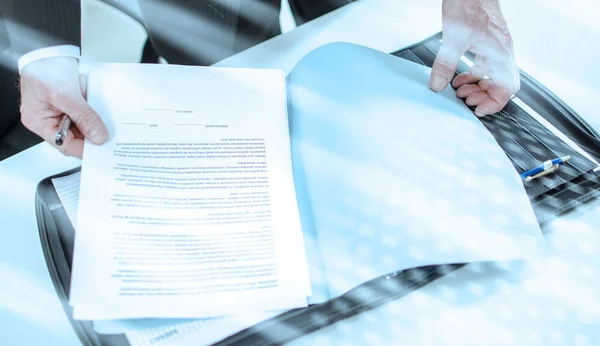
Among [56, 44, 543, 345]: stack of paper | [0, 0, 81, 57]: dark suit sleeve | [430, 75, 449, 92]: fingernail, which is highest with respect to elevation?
[0, 0, 81, 57]: dark suit sleeve

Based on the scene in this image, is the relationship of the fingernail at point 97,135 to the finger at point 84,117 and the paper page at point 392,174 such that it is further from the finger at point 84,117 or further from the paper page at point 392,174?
the paper page at point 392,174

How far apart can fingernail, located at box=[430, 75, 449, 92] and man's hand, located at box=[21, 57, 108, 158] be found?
485mm

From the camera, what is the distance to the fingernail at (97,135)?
22.7 inches

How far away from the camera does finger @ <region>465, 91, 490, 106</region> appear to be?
2.40 feet

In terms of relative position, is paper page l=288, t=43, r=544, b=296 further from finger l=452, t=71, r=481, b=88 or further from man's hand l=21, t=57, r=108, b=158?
man's hand l=21, t=57, r=108, b=158

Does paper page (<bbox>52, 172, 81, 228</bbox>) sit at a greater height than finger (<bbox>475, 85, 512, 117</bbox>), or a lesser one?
lesser

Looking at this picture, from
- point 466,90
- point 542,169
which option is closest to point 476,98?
point 466,90

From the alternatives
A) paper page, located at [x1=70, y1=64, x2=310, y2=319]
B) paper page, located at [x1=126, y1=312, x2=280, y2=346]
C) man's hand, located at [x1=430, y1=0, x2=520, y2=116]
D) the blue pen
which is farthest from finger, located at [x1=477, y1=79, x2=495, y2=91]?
paper page, located at [x1=126, y1=312, x2=280, y2=346]

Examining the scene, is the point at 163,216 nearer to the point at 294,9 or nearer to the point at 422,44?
the point at 422,44

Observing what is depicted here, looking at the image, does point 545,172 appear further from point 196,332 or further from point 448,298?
point 196,332

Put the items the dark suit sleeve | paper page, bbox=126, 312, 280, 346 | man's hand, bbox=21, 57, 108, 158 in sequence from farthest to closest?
the dark suit sleeve < man's hand, bbox=21, 57, 108, 158 < paper page, bbox=126, 312, 280, 346

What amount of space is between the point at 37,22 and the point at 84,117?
24 centimetres

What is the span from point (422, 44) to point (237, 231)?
20.1 inches

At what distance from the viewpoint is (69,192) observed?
60cm
